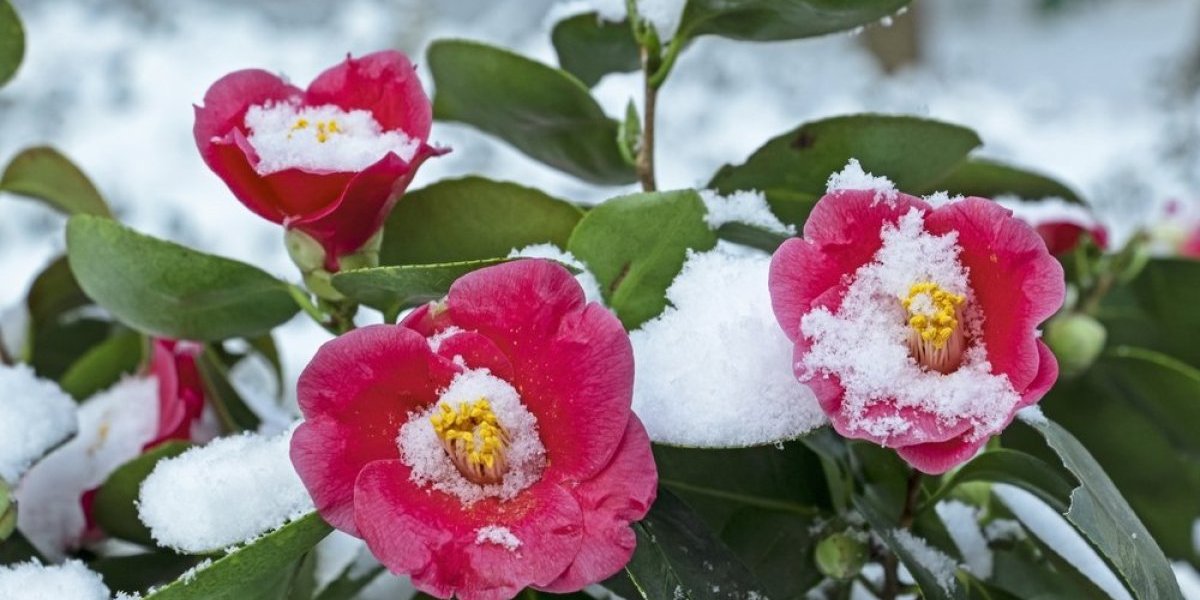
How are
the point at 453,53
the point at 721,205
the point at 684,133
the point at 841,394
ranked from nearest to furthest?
the point at 841,394 → the point at 721,205 → the point at 453,53 → the point at 684,133

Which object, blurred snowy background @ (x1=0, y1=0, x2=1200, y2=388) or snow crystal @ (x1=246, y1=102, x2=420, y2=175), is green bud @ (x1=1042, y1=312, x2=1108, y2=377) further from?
blurred snowy background @ (x1=0, y1=0, x2=1200, y2=388)

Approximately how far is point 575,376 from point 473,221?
141mm

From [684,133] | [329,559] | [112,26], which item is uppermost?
[329,559]

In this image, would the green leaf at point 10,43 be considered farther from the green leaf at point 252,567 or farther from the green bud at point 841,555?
the green bud at point 841,555

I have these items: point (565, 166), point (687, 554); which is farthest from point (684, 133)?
point (687, 554)

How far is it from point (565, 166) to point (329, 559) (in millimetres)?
236

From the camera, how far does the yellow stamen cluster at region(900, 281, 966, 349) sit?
43 cm

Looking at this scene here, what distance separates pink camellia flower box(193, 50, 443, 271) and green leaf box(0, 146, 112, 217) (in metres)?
0.23

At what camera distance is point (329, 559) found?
562 millimetres

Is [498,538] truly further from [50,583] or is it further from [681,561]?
[50,583]

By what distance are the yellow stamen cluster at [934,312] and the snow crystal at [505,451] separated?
134 mm

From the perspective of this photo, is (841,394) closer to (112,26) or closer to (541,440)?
(541,440)

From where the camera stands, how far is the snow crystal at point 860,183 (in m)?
0.43

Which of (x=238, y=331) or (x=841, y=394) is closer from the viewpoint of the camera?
(x=841, y=394)
